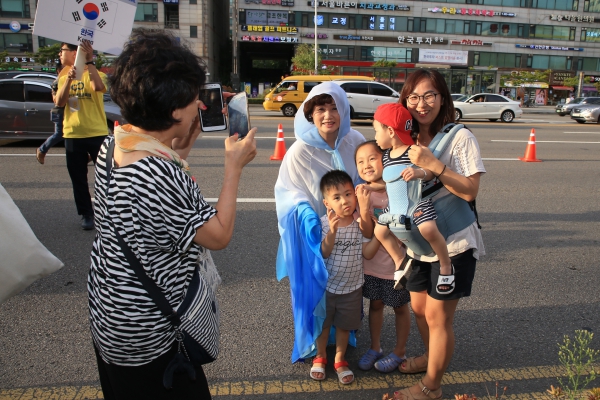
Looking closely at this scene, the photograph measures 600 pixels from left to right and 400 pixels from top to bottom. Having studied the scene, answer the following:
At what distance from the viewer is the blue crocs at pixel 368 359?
9.77 feet

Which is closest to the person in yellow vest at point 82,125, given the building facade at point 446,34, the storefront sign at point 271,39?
the building facade at point 446,34

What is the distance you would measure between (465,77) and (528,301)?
47164 millimetres

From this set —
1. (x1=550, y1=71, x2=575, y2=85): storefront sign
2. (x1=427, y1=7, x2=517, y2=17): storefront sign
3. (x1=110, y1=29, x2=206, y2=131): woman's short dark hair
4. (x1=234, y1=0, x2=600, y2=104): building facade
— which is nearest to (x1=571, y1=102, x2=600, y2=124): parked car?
(x1=110, y1=29, x2=206, y2=131): woman's short dark hair

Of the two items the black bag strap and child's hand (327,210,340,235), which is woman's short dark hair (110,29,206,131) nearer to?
the black bag strap

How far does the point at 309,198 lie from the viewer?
2.92 m

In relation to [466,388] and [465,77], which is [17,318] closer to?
[466,388]

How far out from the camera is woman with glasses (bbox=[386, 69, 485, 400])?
90.0 inches

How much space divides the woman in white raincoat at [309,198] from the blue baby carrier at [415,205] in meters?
0.52

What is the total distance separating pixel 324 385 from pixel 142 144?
6.23 ft

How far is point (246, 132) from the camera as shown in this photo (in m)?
1.86

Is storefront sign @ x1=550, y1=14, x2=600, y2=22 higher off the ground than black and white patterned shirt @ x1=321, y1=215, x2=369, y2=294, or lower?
higher

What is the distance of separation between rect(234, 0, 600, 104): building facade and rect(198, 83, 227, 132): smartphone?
173ft

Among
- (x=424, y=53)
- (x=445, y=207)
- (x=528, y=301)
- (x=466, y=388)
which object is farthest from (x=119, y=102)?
(x=424, y=53)

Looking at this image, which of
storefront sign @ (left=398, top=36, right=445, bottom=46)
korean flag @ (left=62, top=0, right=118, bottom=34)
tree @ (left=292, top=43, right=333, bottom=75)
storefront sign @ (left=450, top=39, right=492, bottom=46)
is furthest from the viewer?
storefront sign @ (left=450, top=39, right=492, bottom=46)
